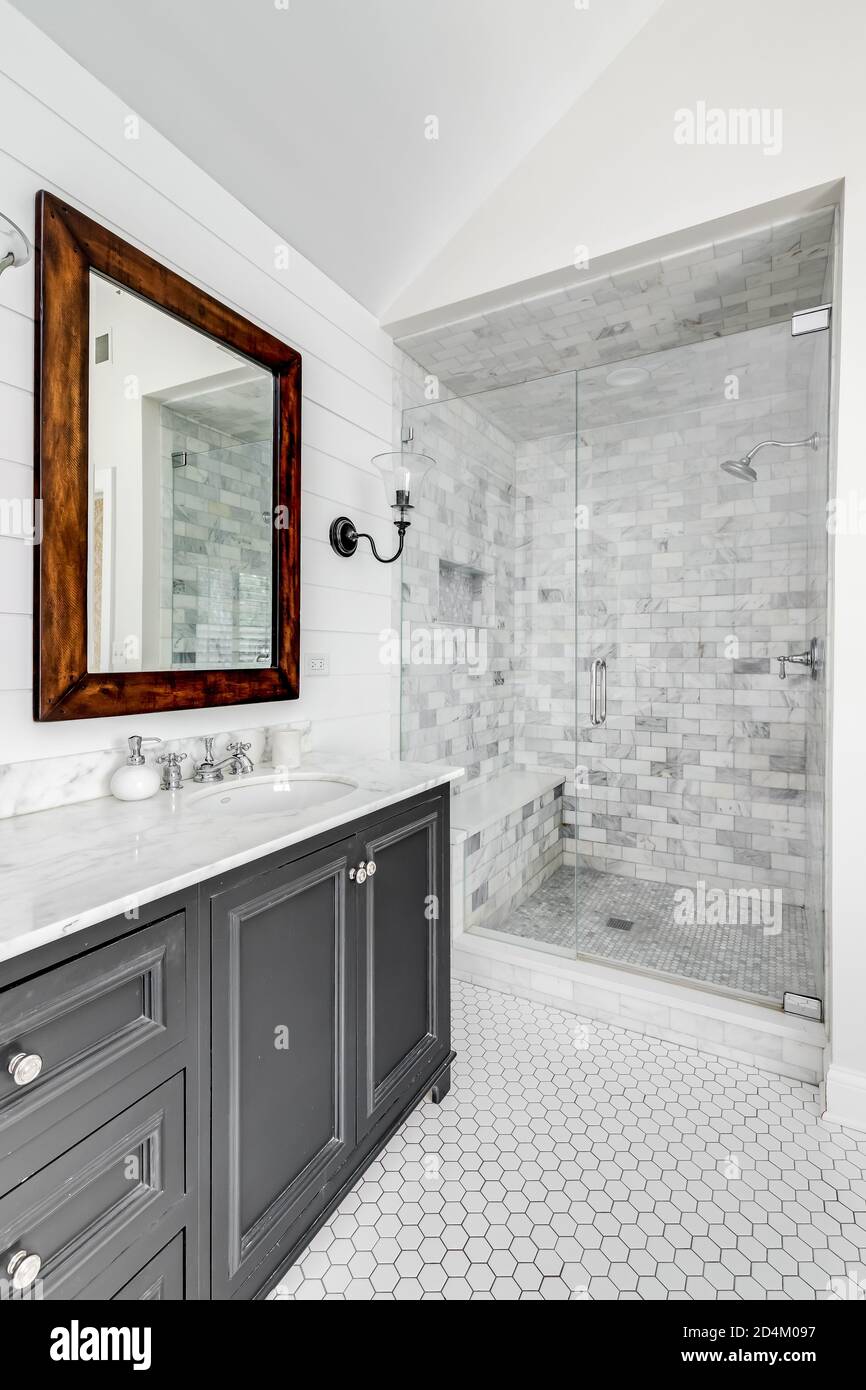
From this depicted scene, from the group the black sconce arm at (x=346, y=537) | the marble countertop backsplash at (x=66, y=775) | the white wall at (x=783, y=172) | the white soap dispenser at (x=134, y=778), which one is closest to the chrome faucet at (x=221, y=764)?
the marble countertop backsplash at (x=66, y=775)

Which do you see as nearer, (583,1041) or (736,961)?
(583,1041)

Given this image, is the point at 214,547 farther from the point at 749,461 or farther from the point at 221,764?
the point at 749,461

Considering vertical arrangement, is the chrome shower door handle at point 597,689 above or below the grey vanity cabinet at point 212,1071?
above

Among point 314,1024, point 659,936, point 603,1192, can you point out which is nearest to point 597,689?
point 659,936

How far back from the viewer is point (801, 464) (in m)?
2.22

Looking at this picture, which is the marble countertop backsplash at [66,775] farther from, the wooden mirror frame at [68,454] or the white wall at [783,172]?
the white wall at [783,172]

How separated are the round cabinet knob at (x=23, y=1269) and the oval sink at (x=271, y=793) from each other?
73 centimetres

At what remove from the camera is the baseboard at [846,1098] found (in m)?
1.72

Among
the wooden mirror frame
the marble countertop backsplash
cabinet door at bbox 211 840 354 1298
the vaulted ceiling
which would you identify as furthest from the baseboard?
the vaulted ceiling
